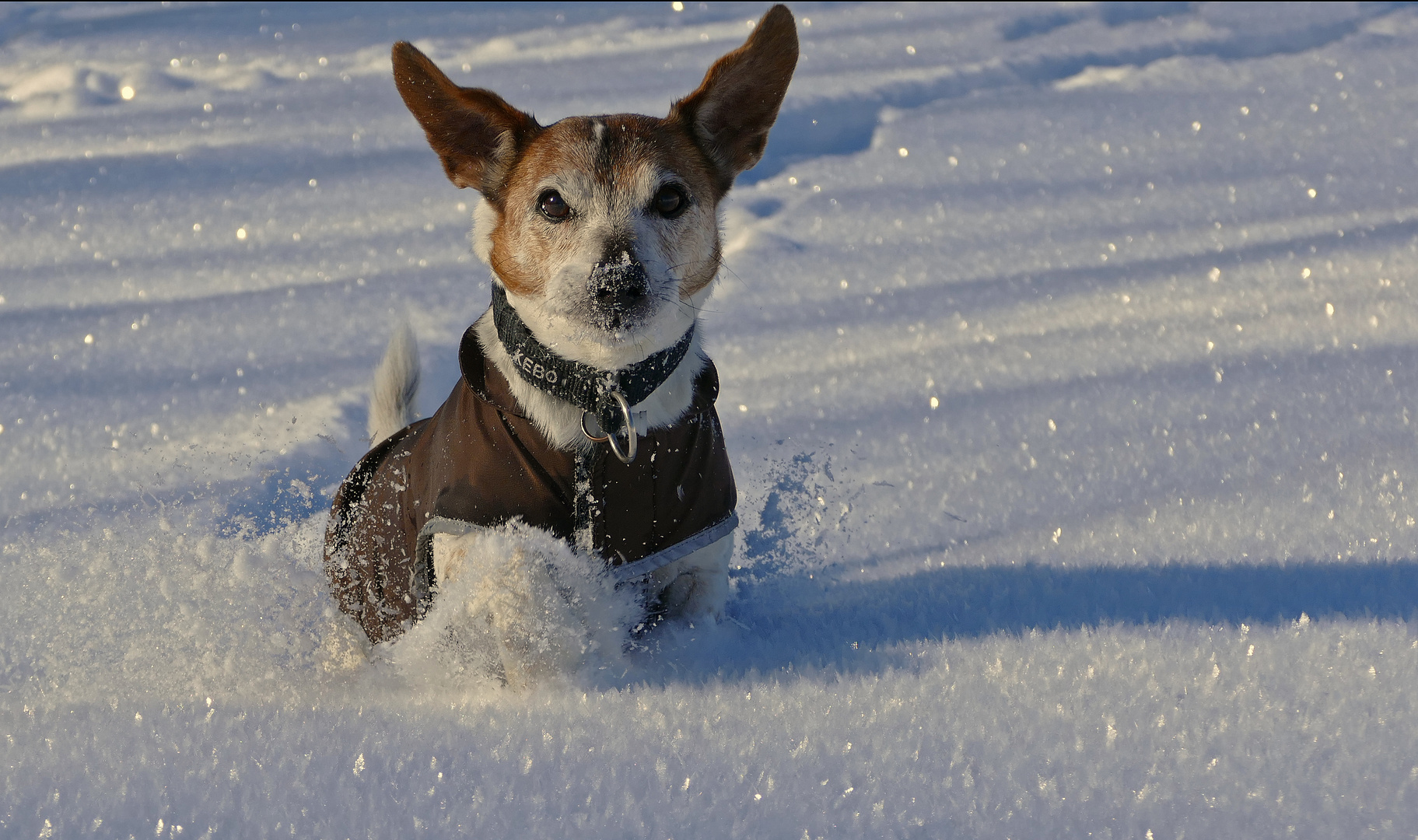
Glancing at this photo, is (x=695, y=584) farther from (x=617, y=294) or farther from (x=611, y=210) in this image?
(x=611, y=210)

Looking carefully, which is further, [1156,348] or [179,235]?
[179,235]

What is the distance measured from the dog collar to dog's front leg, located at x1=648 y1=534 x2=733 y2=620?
1.08 ft

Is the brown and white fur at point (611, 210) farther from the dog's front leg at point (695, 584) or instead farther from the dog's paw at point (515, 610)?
the dog's paw at point (515, 610)

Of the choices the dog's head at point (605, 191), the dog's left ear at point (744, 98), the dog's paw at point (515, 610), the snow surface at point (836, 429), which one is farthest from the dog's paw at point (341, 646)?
the dog's left ear at point (744, 98)

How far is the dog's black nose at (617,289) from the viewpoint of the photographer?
6.41ft

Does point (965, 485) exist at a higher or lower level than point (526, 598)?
lower

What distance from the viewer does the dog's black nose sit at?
1.95 metres

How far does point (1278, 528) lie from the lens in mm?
2482

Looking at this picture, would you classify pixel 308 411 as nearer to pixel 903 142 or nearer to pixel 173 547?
pixel 173 547

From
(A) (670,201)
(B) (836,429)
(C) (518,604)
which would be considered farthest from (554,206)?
(B) (836,429)

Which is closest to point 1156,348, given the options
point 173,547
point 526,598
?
point 526,598

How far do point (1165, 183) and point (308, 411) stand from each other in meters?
3.56

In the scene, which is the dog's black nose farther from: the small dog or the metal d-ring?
the metal d-ring

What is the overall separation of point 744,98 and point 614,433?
32.0 inches
